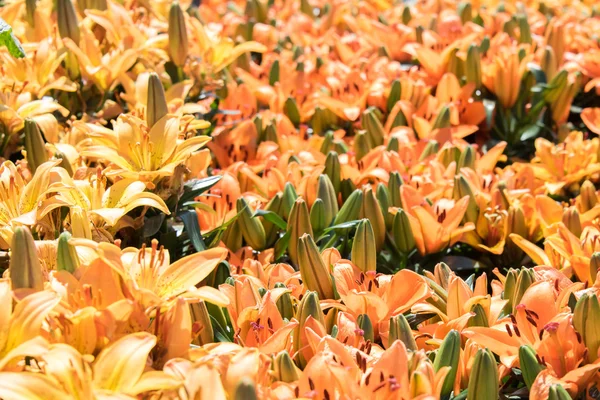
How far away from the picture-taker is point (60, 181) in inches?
52.2

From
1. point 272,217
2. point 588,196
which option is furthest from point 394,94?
point 272,217

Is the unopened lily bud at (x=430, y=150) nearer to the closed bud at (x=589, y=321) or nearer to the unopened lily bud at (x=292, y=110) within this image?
the unopened lily bud at (x=292, y=110)

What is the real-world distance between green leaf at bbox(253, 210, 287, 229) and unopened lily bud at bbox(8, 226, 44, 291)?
0.60 metres

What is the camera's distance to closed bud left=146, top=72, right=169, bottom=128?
59.5 inches

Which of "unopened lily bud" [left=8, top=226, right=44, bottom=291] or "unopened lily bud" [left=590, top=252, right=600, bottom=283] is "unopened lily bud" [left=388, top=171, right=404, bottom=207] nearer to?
"unopened lily bud" [left=590, top=252, right=600, bottom=283]

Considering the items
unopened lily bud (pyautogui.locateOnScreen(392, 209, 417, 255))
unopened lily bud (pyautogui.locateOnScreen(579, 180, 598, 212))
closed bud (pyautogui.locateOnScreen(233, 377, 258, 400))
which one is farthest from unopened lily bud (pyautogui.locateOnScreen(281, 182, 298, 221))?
closed bud (pyautogui.locateOnScreen(233, 377, 258, 400))

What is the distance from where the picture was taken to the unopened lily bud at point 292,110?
88.1 inches

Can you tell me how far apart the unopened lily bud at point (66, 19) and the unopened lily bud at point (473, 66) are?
1.09m

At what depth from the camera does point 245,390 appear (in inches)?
35.7

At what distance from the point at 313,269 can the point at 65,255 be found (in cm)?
42

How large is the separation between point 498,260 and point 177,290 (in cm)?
89

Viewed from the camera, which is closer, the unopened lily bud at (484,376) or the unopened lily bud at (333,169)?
the unopened lily bud at (484,376)

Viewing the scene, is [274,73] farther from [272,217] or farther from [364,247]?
[364,247]

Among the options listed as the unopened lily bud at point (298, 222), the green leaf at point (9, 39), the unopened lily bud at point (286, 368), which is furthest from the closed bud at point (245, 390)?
the green leaf at point (9, 39)
